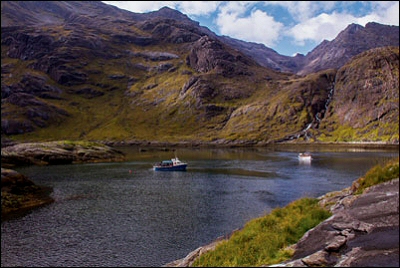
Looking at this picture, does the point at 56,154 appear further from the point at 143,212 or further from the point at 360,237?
the point at 360,237

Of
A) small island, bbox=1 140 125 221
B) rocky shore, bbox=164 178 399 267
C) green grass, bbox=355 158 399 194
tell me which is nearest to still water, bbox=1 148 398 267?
small island, bbox=1 140 125 221

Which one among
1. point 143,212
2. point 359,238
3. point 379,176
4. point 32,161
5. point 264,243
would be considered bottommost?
point 143,212

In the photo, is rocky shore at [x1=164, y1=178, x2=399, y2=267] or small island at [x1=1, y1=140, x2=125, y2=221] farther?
small island at [x1=1, y1=140, x2=125, y2=221]

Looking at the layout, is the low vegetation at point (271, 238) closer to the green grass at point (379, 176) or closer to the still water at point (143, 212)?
the green grass at point (379, 176)

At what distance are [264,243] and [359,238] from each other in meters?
7.74

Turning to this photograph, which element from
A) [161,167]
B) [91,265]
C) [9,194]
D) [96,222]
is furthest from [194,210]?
[161,167]

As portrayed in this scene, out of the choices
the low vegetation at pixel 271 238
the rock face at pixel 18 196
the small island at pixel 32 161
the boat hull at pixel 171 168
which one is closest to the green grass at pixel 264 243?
the low vegetation at pixel 271 238

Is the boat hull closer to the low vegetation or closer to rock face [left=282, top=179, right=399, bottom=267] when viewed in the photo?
the low vegetation

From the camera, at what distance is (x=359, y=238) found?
66.7ft

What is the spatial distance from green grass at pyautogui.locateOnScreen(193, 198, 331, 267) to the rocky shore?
2.13 meters

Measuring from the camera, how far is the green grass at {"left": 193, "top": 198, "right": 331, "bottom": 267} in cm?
2348

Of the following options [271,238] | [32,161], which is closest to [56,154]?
[32,161]

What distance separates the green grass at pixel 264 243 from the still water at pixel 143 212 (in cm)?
1373

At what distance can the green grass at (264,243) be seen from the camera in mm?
23483
